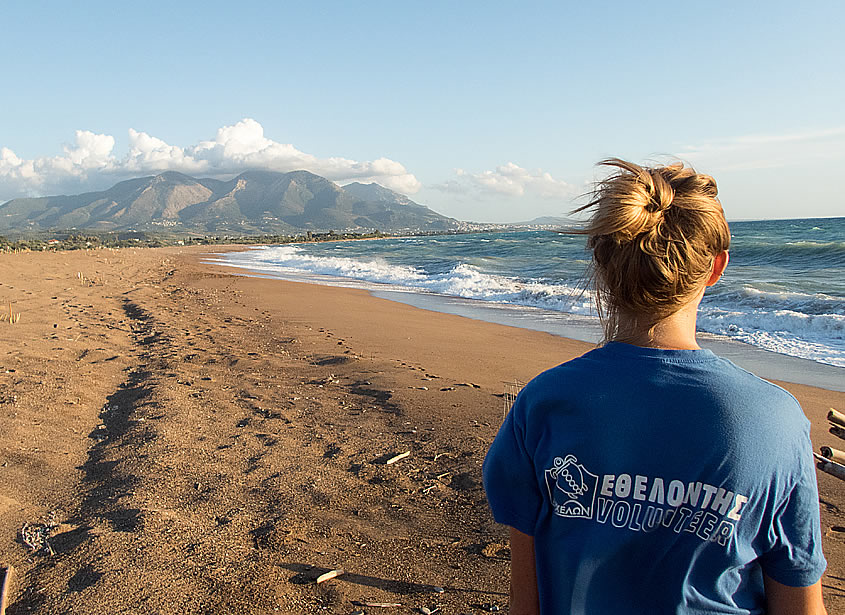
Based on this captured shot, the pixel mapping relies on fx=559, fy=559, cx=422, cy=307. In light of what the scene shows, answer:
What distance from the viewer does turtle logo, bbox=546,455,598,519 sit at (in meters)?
1.09

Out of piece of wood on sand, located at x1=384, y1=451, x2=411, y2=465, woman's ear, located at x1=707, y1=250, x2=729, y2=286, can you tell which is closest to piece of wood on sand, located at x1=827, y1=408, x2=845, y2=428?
woman's ear, located at x1=707, y1=250, x2=729, y2=286

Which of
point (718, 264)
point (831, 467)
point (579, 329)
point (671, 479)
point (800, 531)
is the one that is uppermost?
point (718, 264)

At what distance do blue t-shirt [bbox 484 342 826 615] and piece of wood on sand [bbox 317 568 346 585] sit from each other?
6.16 feet

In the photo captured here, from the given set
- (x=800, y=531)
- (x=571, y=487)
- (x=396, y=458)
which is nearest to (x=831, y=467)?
(x=800, y=531)

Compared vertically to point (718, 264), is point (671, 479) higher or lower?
lower

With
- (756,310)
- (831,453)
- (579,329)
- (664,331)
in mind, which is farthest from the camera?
(756,310)

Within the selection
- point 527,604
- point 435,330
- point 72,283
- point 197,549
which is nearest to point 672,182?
point 527,604

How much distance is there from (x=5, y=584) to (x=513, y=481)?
2674mm

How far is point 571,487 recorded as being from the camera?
1109mm

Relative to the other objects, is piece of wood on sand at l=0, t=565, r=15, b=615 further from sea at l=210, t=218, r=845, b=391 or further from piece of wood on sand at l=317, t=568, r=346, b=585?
sea at l=210, t=218, r=845, b=391

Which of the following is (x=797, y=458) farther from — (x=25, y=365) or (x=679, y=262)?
(x=25, y=365)

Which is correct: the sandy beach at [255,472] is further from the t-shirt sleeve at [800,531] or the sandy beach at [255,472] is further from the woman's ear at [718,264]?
the woman's ear at [718,264]

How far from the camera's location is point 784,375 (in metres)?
7.01

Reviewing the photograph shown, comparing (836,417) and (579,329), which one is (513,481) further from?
(579,329)
